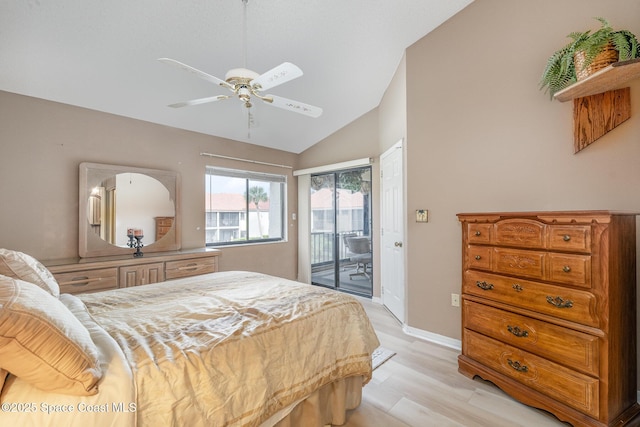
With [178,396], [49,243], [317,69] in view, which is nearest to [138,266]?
[49,243]

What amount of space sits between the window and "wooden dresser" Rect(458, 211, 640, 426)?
11.5ft

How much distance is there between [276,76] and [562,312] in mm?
2319

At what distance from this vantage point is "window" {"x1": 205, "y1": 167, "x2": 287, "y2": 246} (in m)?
4.25

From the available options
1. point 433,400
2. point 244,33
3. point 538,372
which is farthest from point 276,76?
point 538,372

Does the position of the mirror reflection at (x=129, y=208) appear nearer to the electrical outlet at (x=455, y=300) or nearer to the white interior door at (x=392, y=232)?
the white interior door at (x=392, y=232)

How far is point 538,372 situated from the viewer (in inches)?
70.2

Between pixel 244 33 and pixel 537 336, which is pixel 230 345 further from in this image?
pixel 244 33

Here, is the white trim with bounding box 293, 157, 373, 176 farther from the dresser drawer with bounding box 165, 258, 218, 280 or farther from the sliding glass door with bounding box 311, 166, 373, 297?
the dresser drawer with bounding box 165, 258, 218, 280

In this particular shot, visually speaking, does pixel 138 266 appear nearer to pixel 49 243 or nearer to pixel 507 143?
pixel 49 243

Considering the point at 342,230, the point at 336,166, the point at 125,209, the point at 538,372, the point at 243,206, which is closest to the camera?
the point at 538,372

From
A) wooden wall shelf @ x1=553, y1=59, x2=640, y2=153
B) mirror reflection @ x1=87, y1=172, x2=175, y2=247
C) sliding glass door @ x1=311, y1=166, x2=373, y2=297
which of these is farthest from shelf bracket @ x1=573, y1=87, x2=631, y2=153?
mirror reflection @ x1=87, y1=172, x2=175, y2=247

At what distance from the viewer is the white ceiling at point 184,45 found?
7.02 ft

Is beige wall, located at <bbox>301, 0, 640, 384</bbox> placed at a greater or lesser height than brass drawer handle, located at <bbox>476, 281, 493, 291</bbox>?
greater

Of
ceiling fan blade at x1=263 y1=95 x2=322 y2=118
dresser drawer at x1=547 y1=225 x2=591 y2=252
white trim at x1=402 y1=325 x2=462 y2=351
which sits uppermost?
ceiling fan blade at x1=263 y1=95 x2=322 y2=118
